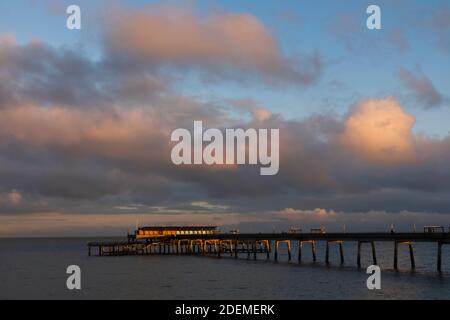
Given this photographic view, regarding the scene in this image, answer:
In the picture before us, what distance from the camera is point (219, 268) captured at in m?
86.4

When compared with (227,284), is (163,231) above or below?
above

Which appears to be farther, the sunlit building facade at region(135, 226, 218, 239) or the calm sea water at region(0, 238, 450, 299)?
the sunlit building facade at region(135, 226, 218, 239)

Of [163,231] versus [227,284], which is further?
[163,231]

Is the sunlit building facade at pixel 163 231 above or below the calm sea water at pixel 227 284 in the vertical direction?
above

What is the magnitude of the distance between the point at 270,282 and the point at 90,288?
2136cm

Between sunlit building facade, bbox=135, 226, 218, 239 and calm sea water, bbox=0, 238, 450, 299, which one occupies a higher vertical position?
sunlit building facade, bbox=135, 226, 218, 239

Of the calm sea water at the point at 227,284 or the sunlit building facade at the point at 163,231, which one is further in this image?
the sunlit building facade at the point at 163,231
